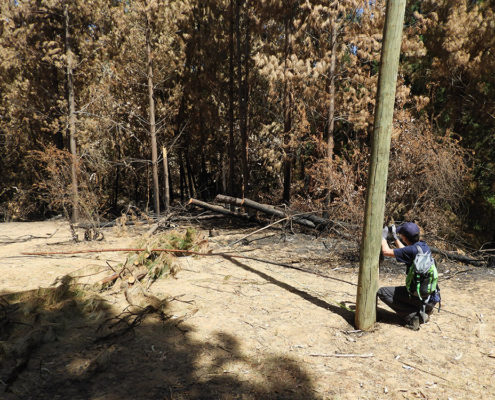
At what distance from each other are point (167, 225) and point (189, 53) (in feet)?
26.9

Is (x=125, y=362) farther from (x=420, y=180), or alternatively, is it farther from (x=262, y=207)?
(x=420, y=180)

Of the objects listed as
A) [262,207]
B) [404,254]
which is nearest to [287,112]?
[262,207]

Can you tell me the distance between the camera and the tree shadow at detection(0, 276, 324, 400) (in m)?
3.05

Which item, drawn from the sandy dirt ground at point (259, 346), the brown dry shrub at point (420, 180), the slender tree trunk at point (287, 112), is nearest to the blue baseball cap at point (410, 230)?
the sandy dirt ground at point (259, 346)

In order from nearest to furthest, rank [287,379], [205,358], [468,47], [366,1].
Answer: [287,379]
[205,358]
[366,1]
[468,47]

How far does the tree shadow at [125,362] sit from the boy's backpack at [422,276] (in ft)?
5.68

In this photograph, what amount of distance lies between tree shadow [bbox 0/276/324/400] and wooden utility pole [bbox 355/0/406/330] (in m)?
1.24

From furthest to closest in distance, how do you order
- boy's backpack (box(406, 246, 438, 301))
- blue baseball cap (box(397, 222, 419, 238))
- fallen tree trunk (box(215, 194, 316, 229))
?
fallen tree trunk (box(215, 194, 316, 229)), blue baseball cap (box(397, 222, 419, 238)), boy's backpack (box(406, 246, 438, 301))

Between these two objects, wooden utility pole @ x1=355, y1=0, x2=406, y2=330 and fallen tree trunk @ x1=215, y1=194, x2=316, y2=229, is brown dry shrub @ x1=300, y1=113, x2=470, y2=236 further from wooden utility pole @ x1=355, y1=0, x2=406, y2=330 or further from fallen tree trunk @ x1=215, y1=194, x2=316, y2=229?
wooden utility pole @ x1=355, y1=0, x2=406, y2=330

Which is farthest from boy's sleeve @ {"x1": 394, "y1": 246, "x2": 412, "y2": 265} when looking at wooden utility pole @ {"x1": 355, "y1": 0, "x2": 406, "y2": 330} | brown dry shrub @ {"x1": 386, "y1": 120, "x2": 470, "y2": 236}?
brown dry shrub @ {"x1": 386, "y1": 120, "x2": 470, "y2": 236}

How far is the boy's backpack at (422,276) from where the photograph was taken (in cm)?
401

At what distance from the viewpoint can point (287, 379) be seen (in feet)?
10.9

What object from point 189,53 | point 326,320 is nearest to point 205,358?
point 326,320

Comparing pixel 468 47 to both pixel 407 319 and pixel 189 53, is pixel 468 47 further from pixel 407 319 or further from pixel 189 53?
pixel 407 319
